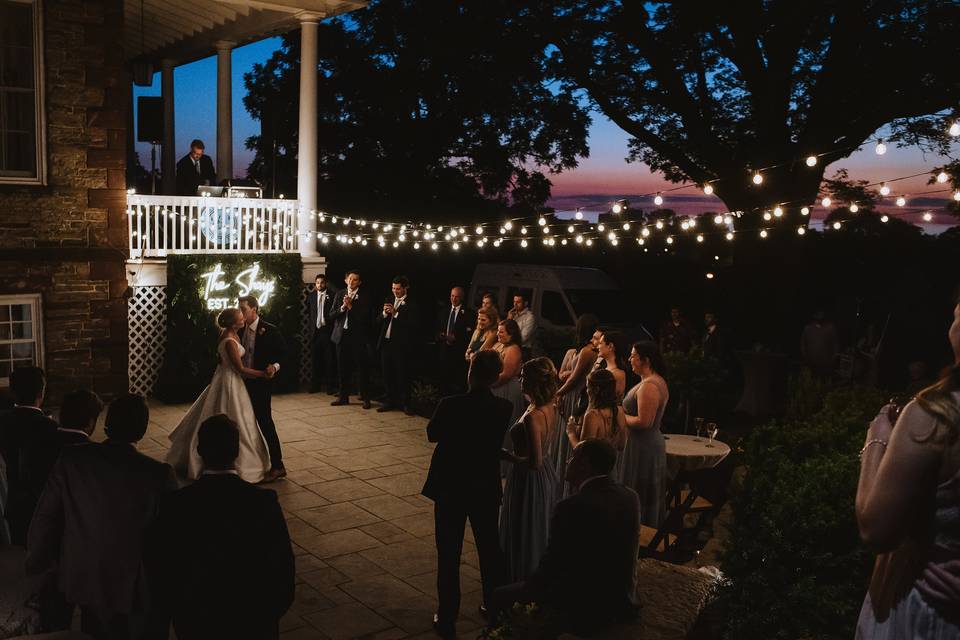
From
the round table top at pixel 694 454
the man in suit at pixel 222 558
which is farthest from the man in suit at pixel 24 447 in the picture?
the round table top at pixel 694 454

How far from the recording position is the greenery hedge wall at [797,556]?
3701 mm

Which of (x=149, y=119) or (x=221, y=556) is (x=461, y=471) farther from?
(x=149, y=119)

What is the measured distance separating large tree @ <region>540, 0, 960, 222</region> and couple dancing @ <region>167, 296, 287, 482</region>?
36.8 feet

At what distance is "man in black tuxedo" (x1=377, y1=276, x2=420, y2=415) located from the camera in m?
12.2

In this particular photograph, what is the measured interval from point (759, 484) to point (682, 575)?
115 centimetres

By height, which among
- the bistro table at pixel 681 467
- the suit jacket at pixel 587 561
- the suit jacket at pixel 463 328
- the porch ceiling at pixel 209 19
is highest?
the porch ceiling at pixel 209 19

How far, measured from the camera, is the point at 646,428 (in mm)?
6793

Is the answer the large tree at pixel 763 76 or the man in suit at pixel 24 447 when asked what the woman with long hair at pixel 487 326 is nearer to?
the man in suit at pixel 24 447

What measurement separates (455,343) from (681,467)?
5717mm

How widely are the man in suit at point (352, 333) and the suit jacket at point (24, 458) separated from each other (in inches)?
296

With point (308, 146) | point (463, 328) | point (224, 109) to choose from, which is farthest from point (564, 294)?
point (224, 109)

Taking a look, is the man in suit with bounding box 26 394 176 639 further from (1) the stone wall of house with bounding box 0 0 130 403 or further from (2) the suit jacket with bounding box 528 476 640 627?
(1) the stone wall of house with bounding box 0 0 130 403

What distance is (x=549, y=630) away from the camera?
4.11 meters

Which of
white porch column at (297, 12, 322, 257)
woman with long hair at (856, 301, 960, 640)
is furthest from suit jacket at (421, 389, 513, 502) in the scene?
white porch column at (297, 12, 322, 257)
